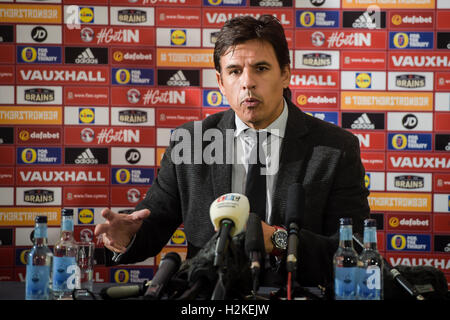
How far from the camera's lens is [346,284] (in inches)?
42.5

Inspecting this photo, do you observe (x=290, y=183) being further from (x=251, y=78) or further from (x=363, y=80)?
(x=363, y=80)

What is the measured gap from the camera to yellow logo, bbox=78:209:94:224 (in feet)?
11.5

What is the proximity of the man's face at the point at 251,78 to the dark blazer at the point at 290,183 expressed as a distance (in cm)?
16

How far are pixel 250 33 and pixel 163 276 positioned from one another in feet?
3.52

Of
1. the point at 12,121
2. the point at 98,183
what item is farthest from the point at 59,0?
the point at 98,183

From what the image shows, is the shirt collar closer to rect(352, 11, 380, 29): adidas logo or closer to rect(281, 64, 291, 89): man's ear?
rect(281, 64, 291, 89): man's ear

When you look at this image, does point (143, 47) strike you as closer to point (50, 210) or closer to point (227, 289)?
point (50, 210)

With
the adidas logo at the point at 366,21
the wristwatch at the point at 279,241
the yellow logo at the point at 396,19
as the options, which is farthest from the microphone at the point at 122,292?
the yellow logo at the point at 396,19

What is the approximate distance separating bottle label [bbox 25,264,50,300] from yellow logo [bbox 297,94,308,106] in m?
2.70

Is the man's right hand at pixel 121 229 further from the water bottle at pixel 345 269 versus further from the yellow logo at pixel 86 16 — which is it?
the yellow logo at pixel 86 16

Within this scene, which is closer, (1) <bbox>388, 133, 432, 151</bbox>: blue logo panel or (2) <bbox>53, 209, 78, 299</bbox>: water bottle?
(2) <bbox>53, 209, 78, 299</bbox>: water bottle

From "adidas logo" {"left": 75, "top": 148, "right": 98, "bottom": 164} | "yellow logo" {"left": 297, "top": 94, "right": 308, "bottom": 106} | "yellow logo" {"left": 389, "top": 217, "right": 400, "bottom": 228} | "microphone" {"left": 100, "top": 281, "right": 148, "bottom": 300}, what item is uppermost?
"yellow logo" {"left": 297, "top": 94, "right": 308, "bottom": 106}

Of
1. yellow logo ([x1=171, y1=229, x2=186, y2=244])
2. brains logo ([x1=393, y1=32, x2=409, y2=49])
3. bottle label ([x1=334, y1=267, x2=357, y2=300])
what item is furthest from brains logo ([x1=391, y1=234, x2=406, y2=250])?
bottle label ([x1=334, y1=267, x2=357, y2=300])
